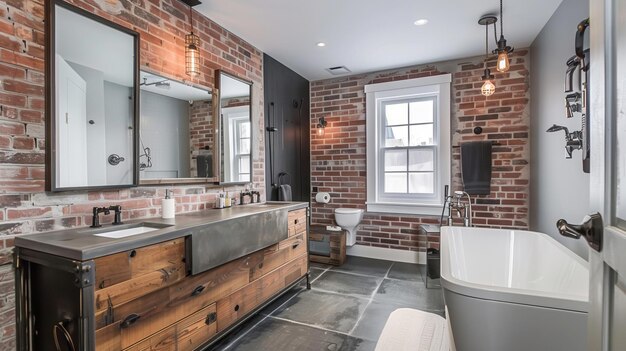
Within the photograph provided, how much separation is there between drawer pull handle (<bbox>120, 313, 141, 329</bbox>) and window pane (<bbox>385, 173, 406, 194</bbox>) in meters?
3.25

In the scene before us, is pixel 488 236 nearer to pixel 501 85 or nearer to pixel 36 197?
pixel 501 85

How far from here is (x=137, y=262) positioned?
4.79 feet

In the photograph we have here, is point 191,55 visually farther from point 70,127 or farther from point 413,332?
point 413,332

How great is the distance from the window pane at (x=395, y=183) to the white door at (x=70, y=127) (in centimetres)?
331

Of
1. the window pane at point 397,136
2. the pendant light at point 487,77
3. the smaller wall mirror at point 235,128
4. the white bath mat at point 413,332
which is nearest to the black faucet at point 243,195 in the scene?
the smaller wall mirror at point 235,128

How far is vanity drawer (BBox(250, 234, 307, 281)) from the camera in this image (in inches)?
93.8

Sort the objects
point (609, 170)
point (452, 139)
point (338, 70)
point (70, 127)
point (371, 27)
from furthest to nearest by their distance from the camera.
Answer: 1. point (338, 70)
2. point (452, 139)
3. point (371, 27)
4. point (70, 127)
5. point (609, 170)

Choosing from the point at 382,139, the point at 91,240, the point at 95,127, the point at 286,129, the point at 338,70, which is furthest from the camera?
the point at 382,139

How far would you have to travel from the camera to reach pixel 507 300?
48.9 inches

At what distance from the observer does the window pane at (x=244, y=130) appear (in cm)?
293

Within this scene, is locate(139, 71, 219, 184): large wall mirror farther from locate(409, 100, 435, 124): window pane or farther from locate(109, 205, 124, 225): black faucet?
locate(409, 100, 435, 124): window pane

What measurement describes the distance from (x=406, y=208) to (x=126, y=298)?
3243 mm

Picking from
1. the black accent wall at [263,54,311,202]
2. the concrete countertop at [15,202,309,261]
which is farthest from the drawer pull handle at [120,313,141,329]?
the black accent wall at [263,54,311,202]

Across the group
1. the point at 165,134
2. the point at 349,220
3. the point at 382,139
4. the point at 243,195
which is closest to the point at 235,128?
the point at 243,195
